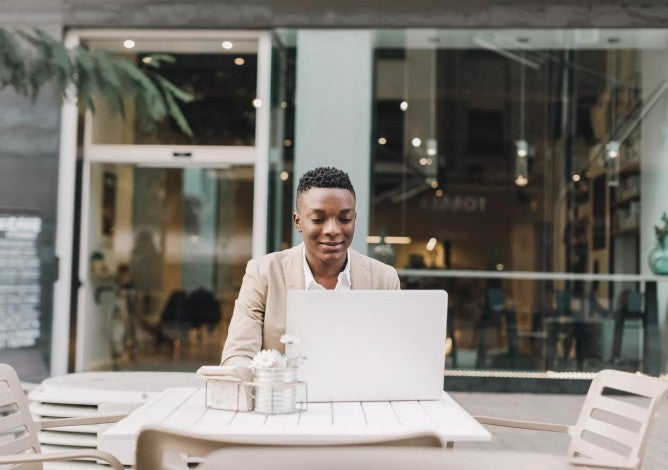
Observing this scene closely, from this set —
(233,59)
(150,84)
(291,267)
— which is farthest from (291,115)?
(291,267)

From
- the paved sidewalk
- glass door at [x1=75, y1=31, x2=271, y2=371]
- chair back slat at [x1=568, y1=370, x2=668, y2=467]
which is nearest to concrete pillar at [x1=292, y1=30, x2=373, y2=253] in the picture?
glass door at [x1=75, y1=31, x2=271, y2=371]

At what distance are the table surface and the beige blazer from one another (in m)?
0.38

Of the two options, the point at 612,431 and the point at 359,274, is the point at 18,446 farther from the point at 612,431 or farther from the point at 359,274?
the point at 612,431

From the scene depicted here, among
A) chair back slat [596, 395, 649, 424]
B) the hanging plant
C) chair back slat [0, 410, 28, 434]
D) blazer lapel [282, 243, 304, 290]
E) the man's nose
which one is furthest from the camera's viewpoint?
the hanging plant

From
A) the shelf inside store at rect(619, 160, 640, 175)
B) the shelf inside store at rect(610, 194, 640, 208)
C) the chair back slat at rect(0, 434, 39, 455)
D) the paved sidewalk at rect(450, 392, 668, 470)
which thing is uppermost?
the shelf inside store at rect(619, 160, 640, 175)

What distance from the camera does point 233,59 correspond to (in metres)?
9.35

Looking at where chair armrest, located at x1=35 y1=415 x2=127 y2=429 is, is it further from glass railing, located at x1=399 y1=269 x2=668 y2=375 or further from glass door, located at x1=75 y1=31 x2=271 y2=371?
glass railing, located at x1=399 y1=269 x2=668 y2=375

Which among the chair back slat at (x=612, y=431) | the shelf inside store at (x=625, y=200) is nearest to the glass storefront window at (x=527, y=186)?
the shelf inside store at (x=625, y=200)

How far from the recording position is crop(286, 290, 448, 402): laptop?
2.79 m

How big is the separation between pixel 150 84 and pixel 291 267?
3.12 meters

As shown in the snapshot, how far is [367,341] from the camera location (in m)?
2.81

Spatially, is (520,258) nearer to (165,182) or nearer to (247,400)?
(165,182)

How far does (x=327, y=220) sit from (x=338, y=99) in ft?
19.5

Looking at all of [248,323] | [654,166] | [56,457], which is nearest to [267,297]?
[248,323]
